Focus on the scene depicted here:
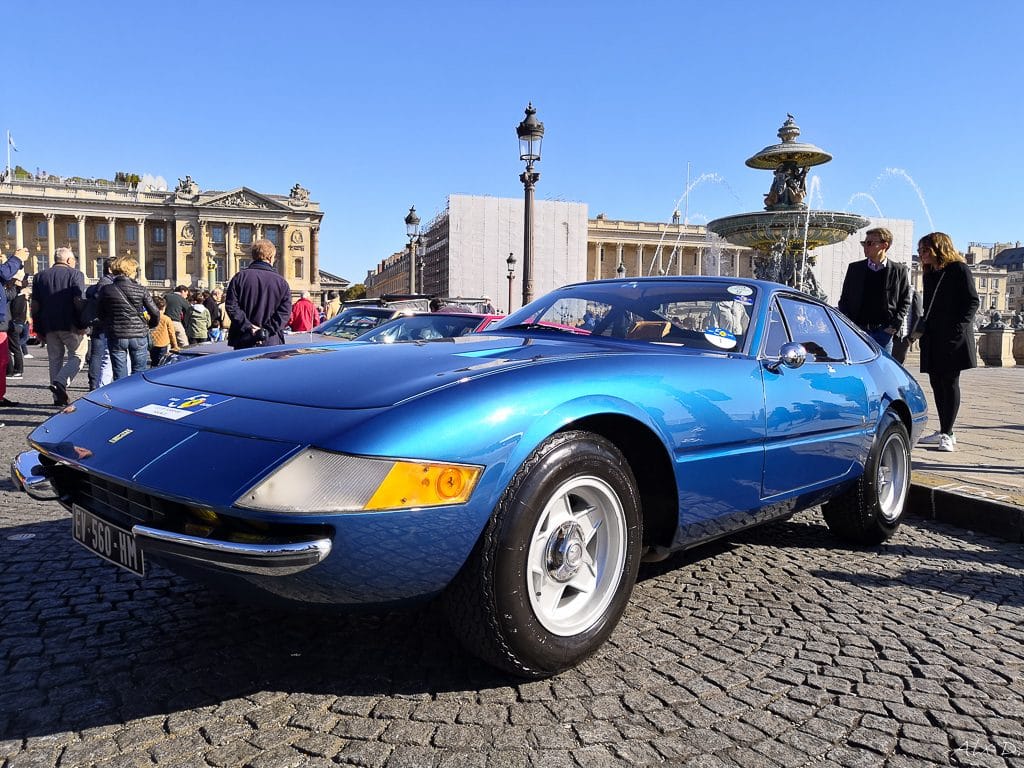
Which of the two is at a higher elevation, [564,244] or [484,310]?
[564,244]

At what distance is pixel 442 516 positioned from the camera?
1919 mm

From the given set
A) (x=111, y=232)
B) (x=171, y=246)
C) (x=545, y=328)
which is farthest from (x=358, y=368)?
(x=111, y=232)

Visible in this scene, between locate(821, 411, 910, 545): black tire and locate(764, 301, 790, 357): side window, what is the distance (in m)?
0.81

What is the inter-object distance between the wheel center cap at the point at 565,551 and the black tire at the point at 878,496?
6.48 ft

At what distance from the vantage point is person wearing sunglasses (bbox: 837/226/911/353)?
642 cm

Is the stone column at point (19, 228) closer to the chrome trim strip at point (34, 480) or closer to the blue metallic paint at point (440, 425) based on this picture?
the chrome trim strip at point (34, 480)

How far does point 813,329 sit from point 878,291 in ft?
10.8

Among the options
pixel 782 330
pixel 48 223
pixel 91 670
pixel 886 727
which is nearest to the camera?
pixel 886 727

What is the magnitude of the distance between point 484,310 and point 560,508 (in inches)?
663

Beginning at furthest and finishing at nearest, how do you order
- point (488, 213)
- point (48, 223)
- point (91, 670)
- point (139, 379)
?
1. point (48, 223)
2. point (488, 213)
3. point (139, 379)
4. point (91, 670)

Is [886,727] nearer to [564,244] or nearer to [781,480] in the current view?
[781,480]

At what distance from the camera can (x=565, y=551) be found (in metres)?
2.28

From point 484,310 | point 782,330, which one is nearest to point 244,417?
point 782,330

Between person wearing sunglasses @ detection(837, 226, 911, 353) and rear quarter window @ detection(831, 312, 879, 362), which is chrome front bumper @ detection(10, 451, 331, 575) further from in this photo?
person wearing sunglasses @ detection(837, 226, 911, 353)
